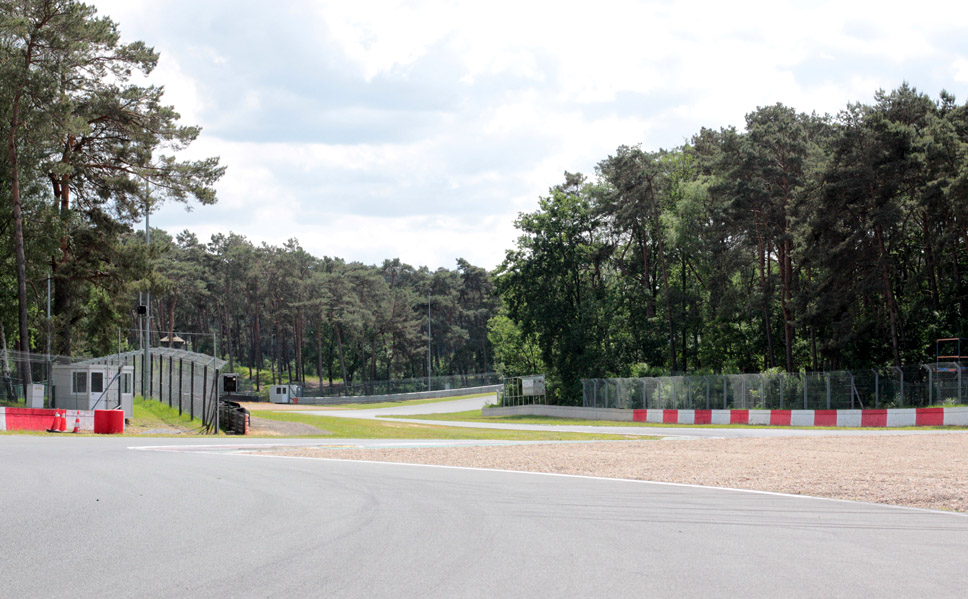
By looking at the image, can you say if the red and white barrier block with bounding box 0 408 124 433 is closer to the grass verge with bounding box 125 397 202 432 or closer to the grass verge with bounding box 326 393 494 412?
the grass verge with bounding box 125 397 202 432

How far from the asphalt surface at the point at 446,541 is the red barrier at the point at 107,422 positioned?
51.3ft

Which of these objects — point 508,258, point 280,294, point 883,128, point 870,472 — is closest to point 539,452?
point 870,472

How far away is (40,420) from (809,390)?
32.7 meters

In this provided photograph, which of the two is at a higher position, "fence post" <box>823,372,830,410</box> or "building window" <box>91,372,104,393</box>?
"building window" <box>91,372,104,393</box>

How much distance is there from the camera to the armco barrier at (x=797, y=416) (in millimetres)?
33031

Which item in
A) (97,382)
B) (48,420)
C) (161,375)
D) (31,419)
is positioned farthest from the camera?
(161,375)

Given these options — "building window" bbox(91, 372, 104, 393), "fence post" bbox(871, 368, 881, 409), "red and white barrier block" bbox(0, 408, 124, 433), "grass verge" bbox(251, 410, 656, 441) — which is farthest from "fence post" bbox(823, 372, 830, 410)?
"building window" bbox(91, 372, 104, 393)

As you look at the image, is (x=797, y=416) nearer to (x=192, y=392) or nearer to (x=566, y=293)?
(x=192, y=392)

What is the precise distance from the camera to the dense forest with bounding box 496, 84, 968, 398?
41.3 m

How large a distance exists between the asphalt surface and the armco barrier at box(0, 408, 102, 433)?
17205 mm

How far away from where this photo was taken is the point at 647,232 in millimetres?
65875

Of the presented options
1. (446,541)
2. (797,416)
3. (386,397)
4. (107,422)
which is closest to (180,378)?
(107,422)

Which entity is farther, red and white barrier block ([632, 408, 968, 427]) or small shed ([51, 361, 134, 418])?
red and white barrier block ([632, 408, 968, 427])

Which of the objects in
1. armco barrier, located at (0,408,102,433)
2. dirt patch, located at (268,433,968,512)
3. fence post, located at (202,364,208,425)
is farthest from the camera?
fence post, located at (202,364,208,425)
